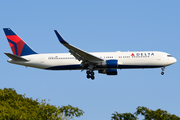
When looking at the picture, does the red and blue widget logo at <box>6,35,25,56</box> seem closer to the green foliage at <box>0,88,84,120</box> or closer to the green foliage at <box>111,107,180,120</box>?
the green foliage at <box>0,88,84,120</box>

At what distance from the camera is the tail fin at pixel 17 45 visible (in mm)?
50781

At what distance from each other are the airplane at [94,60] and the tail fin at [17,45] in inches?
42.0

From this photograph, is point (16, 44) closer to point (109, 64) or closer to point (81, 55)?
point (81, 55)

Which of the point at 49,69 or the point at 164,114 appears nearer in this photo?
the point at 164,114

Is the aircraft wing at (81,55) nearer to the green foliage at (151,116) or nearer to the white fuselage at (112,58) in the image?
the white fuselage at (112,58)

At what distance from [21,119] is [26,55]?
1987 cm

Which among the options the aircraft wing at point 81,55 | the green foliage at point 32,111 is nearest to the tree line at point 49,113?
the green foliage at point 32,111

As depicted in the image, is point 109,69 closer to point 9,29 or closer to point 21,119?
point 9,29

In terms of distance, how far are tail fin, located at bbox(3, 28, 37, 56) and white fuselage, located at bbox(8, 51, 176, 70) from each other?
2086 millimetres

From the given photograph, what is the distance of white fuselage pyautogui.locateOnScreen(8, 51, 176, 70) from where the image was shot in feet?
151

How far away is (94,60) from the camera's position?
45812 mm

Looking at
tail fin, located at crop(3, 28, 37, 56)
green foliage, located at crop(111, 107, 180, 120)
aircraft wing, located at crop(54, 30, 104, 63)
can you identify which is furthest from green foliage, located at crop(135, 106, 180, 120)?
tail fin, located at crop(3, 28, 37, 56)

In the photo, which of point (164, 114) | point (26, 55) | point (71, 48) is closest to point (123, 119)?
point (164, 114)

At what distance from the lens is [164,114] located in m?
30.6
